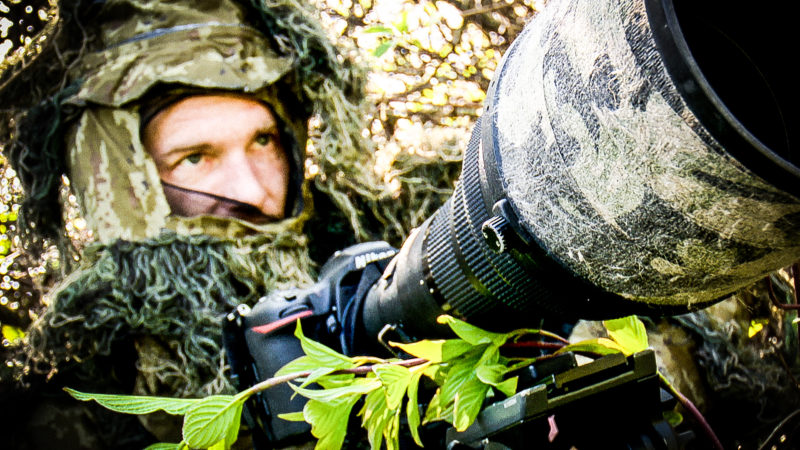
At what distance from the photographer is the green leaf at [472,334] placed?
1.80 feet

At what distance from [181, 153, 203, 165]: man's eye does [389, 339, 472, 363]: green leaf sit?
0.72 meters

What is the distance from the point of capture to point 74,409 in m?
1.18

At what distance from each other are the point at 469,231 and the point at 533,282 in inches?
3.3

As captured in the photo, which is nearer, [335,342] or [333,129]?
[335,342]

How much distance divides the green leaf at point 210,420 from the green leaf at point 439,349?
17 centimetres

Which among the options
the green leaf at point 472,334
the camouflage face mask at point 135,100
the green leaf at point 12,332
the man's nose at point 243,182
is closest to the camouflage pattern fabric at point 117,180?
the camouflage face mask at point 135,100

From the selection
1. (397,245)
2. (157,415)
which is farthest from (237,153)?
(157,415)

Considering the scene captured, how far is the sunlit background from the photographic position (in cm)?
118

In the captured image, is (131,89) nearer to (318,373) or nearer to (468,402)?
(318,373)

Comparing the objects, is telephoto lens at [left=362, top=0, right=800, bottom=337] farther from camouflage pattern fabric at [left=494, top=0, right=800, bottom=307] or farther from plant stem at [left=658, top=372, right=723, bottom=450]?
plant stem at [left=658, top=372, right=723, bottom=450]

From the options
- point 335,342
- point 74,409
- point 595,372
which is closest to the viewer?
point 595,372

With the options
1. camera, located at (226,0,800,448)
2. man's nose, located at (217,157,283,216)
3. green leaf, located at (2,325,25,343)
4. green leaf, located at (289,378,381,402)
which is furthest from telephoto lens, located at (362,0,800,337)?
green leaf, located at (2,325,25,343)

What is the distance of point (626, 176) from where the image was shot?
14.4 inches

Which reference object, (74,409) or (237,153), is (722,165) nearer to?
(237,153)
